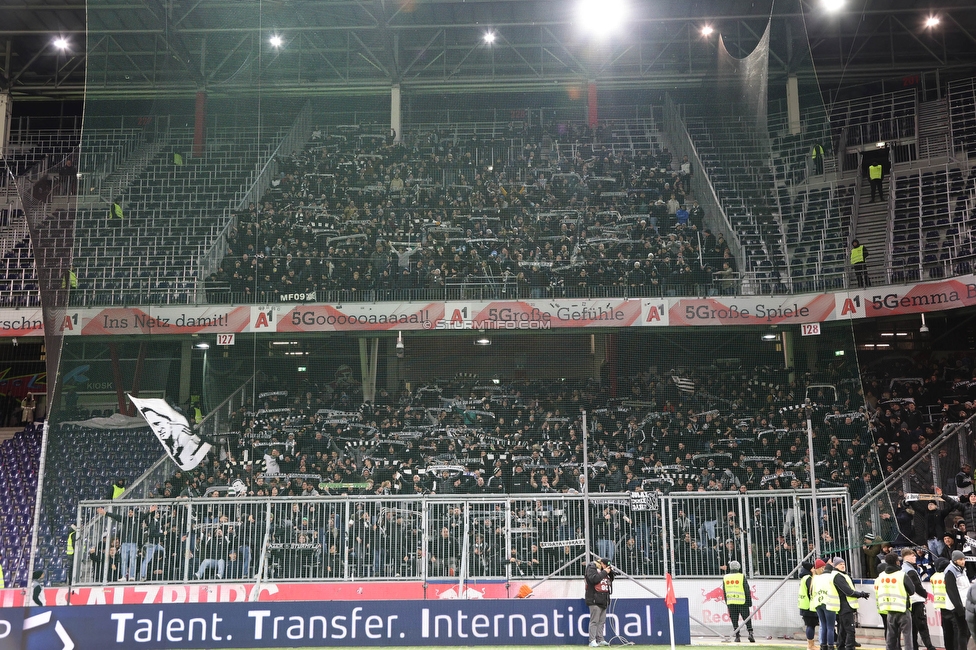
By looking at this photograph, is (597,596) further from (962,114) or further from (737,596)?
(962,114)

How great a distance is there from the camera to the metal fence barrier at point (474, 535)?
44.5 ft

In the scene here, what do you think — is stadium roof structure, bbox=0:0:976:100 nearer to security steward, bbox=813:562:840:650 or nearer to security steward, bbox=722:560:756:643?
security steward, bbox=813:562:840:650

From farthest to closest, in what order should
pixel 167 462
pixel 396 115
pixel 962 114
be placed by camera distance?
pixel 962 114 < pixel 396 115 < pixel 167 462

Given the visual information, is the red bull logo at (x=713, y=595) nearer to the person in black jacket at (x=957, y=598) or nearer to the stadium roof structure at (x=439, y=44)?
the person in black jacket at (x=957, y=598)

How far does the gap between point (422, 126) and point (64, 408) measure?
12.0 meters

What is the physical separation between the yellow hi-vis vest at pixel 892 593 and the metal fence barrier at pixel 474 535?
230 cm

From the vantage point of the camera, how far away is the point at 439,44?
25.1 metres

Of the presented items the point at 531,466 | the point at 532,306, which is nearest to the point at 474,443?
the point at 531,466

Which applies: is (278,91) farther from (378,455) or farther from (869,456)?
(869,456)

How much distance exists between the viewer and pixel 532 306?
18.4 meters

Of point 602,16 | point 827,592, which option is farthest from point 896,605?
point 602,16

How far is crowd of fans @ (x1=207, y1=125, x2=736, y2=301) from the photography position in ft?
57.6

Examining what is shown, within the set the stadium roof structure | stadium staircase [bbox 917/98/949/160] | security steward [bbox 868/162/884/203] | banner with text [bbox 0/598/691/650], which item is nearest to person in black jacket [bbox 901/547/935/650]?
banner with text [bbox 0/598/691/650]

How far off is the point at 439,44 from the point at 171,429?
57.7 feet
